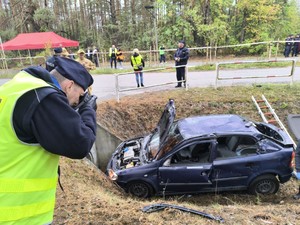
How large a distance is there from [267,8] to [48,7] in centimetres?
2438

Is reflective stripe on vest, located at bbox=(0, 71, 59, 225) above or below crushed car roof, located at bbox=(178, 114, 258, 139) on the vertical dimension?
above

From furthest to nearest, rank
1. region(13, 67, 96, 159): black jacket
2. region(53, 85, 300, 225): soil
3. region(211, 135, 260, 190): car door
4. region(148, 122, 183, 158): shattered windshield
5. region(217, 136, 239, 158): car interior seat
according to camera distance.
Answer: region(148, 122, 183, 158): shattered windshield, region(217, 136, 239, 158): car interior seat, region(211, 135, 260, 190): car door, region(53, 85, 300, 225): soil, region(13, 67, 96, 159): black jacket

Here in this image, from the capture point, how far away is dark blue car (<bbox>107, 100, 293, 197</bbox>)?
5363mm

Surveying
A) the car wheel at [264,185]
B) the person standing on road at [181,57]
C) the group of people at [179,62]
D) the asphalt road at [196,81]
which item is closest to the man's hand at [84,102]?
the car wheel at [264,185]

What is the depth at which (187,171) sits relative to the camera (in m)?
5.38

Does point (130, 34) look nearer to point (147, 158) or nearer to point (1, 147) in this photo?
point (147, 158)

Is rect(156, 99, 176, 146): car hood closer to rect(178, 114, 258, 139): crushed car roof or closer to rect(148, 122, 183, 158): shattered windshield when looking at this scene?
rect(148, 122, 183, 158): shattered windshield

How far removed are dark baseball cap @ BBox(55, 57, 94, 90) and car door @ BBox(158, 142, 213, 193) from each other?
390cm

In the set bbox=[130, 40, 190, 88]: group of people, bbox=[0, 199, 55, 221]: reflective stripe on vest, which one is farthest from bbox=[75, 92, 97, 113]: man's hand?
bbox=[130, 40, 190, 88]: group of people

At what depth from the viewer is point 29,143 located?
4.63 feet

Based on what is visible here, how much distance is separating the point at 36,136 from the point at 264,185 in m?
5.28

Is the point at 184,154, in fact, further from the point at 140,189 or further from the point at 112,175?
the point at 112,175

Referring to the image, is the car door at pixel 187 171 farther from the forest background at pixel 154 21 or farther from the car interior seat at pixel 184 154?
the forest background at pixel 154 21

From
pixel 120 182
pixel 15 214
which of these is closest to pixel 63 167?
pixel 120 182
